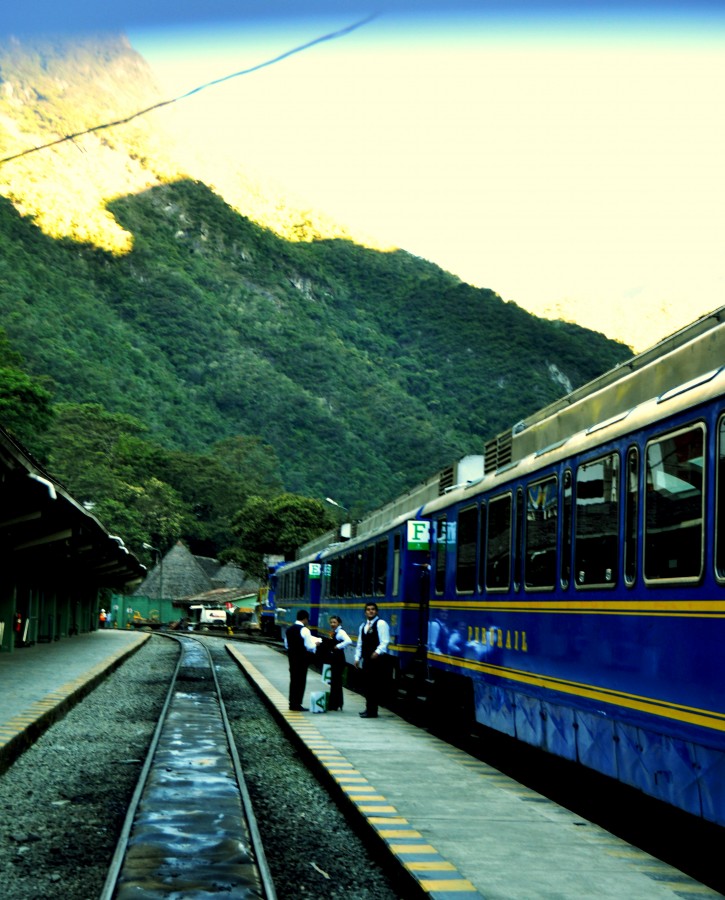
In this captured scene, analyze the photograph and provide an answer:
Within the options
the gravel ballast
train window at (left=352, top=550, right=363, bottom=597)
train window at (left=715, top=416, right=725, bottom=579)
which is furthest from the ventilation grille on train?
train window at (left=352, top=550, right=363, bottom=597)

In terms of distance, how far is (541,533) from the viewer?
10133mm

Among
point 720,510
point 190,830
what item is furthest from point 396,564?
point 720,510

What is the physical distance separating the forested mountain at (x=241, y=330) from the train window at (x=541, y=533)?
111623 mm

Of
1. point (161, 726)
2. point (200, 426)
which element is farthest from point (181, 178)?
point (161, 726)

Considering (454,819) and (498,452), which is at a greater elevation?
(498,452)

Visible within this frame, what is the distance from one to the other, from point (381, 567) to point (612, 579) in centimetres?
1214

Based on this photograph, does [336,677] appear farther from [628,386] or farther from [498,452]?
[628,386]

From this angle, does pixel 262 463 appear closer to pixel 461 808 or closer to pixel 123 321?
pixel 123 321

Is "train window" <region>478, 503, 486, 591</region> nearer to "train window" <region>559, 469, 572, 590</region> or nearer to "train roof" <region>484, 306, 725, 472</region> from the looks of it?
"train roof" <region>484, 306, 725, 472</region>

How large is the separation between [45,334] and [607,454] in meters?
138

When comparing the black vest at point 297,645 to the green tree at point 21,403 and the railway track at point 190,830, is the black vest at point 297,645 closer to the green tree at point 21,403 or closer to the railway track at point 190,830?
the railway track at point 190,830

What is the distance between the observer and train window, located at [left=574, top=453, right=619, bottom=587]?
814 cm

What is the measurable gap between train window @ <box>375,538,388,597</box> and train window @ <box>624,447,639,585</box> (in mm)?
11654

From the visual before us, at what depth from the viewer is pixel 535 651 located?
32.7 feet
